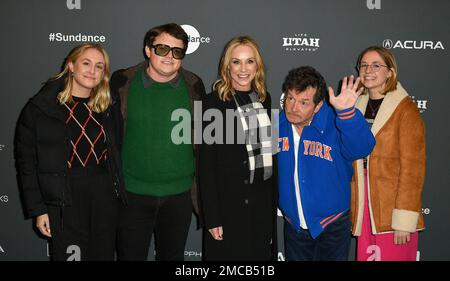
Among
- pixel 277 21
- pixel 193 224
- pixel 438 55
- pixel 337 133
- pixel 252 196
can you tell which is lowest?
pixel 193 224

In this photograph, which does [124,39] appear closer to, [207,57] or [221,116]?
[207,57]

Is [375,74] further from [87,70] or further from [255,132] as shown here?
[87,70]

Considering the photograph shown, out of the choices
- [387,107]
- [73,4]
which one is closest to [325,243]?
[387,107]

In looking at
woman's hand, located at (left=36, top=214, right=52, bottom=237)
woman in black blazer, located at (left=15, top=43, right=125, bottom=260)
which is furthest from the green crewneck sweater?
woman's hand, located at (left=36, top=214, right=52, bottom=237)

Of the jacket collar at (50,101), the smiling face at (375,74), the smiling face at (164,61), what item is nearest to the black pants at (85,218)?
the jacket collar at (50,101)

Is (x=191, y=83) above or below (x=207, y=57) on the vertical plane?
below

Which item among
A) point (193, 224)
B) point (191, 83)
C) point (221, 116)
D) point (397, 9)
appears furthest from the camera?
point (193, 224)

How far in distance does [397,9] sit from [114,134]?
258 cm

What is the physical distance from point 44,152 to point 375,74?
2.18 m

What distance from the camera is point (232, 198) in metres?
2.38

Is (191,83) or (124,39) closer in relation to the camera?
(191,83)

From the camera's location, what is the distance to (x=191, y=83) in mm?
2594

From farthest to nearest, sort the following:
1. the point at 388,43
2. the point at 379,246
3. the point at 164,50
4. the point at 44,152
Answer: the point at 388,43 → the point at 379,246 → the point at 164,50 → the point at 44,152

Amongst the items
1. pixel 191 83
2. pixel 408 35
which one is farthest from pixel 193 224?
pixel 408 35
